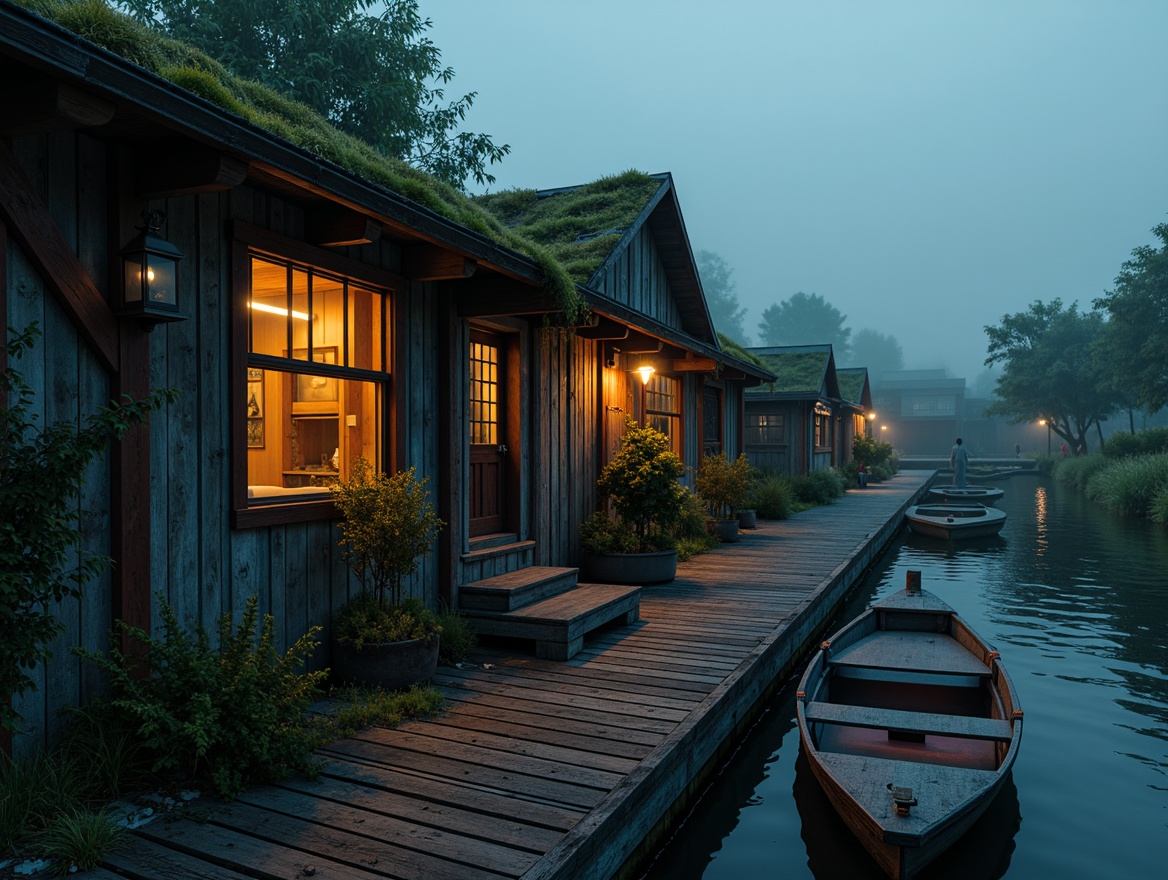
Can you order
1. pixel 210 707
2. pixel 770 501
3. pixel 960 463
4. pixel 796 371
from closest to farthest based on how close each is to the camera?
pixel 210 707
pixel 770 501
pixel 960 463
pixel 796 371

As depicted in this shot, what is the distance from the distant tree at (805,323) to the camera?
340 feet

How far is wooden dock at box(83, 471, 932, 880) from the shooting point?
3.24 metres

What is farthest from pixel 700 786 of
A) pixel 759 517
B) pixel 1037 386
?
pixel 1037 386

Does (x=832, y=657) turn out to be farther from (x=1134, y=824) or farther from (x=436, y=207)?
(x=436, y=207)

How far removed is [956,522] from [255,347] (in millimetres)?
15012

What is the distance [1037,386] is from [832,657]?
4020 centimetres

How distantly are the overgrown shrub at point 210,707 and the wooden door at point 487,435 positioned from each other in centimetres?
376

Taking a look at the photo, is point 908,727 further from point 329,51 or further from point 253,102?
point 329,51

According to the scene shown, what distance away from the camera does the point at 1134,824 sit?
5.00m

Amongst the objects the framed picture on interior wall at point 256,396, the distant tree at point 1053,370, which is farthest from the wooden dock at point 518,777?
the distant tree at point 1053,370

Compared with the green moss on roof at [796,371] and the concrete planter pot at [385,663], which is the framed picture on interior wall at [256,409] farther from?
the green moss on roof at [796,371]

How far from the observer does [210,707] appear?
3746 mm

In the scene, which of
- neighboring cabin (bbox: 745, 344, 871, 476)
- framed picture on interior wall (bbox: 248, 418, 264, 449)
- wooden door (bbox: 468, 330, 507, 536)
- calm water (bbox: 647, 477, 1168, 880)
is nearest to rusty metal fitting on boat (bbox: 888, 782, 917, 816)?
calm water (bbox: 647, 477, 1168, 880)

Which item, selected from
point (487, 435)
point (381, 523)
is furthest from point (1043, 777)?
point (487, 435)
